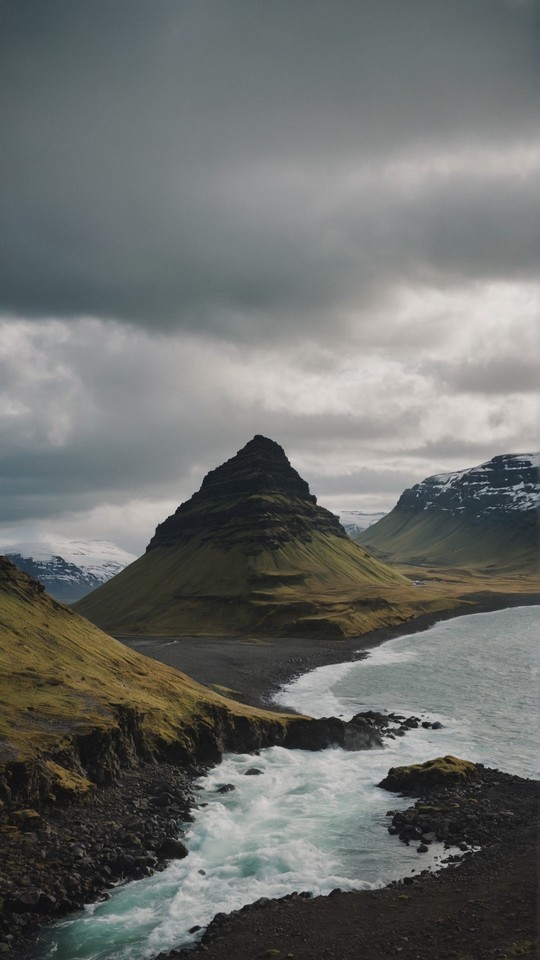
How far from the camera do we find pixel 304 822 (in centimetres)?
4900

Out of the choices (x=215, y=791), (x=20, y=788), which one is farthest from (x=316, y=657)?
(x=20, y=788)

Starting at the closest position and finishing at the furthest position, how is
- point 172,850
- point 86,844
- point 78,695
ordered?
1. point 86,844
2. point 172,850
3. point 78,695

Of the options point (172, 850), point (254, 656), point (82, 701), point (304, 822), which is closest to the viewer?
point (172, 850)

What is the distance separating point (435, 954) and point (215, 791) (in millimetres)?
29294

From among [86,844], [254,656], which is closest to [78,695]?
[86,844]

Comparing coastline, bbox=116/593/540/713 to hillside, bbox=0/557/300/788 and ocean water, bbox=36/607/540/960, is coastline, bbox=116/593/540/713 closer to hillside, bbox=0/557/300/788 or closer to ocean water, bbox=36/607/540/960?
ocean water, bbox=36/607/540/960

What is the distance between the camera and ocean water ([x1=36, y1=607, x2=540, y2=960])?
34625 mm

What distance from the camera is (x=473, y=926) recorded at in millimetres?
32250

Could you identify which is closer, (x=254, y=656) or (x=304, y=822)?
(x=304, y=822)

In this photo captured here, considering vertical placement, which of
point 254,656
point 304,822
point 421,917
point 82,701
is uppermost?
point 82,701

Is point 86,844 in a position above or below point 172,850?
above

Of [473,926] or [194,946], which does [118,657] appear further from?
[473,926]

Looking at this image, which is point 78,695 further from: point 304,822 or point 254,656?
point 254,656

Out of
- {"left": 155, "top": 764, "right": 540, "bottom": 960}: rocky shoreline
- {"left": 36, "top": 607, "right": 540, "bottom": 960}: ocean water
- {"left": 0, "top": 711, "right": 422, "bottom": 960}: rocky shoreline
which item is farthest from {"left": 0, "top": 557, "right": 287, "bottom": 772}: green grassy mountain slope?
{"left": 155, "top": 764, "right": 540, "bottom": 960}: rocky shoreline
